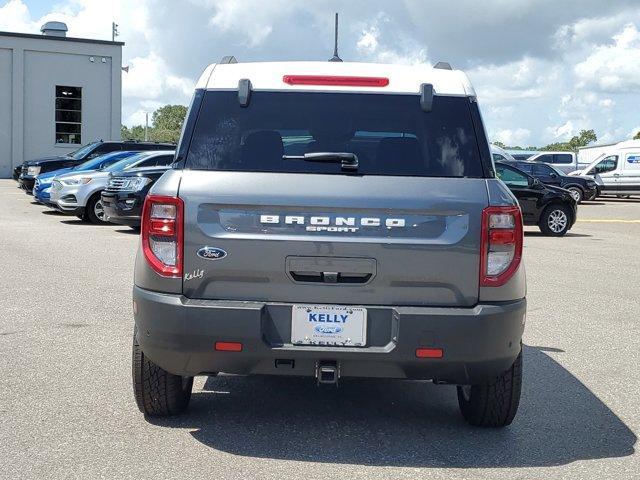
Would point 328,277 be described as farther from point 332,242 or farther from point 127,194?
point 127,194

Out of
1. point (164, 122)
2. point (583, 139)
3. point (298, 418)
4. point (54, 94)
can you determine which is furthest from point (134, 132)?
point (298, 418)

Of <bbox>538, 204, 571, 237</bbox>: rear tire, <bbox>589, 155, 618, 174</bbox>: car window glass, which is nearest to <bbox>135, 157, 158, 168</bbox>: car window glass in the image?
<bbox>538, 204, 571, 237</bbox>: rear tire

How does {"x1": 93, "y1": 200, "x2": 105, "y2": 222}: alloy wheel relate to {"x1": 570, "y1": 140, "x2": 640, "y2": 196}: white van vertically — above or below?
below

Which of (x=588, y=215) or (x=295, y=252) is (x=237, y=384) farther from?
(x=588, y=215)

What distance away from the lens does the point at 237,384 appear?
606cm

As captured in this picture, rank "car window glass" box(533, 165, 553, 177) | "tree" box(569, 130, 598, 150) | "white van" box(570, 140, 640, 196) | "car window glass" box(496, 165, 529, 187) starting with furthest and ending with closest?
1. "tree" box(569, 130, 598, 150)
2. "white van" box(570, 140, 640, 196)
3. "car window glass" box(533, 165, 553, 177)
4. "car window glass" box(496, 165, 529, 187)

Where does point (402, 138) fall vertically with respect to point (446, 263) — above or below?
above

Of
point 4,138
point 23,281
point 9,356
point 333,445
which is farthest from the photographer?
point 4,138

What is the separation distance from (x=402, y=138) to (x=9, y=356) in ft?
11.6

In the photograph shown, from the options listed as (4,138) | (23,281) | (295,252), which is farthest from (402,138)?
(4,138)

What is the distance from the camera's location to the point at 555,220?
19453mm

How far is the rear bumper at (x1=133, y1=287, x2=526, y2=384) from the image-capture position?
4.43m

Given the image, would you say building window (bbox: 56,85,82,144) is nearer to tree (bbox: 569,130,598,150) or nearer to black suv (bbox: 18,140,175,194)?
black suv (bbox: 18,140,175,194)

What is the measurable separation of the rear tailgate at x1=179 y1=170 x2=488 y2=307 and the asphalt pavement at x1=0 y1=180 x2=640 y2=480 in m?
0.79
